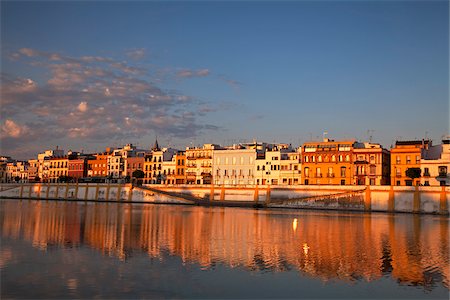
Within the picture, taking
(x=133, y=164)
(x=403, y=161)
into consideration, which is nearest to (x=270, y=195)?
(x=403, y=161)

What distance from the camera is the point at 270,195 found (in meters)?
90.4

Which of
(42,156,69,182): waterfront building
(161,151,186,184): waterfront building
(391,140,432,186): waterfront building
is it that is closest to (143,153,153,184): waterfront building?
(161,151,186,184): waterfront building

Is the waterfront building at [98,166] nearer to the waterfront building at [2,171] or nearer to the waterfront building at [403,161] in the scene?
the waterfront building at [2,171]

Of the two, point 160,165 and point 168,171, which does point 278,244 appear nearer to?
point 168,171

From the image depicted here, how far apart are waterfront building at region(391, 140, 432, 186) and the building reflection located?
39256mm

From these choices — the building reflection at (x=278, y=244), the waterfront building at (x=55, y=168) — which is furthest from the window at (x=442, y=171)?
the waterfront building at (x=55, y=168)

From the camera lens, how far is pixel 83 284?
22375 mm

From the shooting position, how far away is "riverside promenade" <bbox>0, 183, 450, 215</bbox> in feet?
246

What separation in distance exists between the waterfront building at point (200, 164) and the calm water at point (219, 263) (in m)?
69.2

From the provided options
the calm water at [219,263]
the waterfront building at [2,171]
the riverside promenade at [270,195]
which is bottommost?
the calm water at [219,263]

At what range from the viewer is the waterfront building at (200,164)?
378 ft

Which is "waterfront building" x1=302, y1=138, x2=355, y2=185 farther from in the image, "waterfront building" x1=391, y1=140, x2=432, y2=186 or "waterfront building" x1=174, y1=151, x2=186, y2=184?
"waterfront building" x1=174, y1=151, x2=186, y2=184

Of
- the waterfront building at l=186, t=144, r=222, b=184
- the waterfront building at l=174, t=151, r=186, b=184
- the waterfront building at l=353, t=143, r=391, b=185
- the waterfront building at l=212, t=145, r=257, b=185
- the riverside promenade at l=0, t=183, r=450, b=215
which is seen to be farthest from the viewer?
the waterfront building at l=174, t=151, r=186, b=184

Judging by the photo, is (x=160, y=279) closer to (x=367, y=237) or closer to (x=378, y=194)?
(x=367, y=237)
